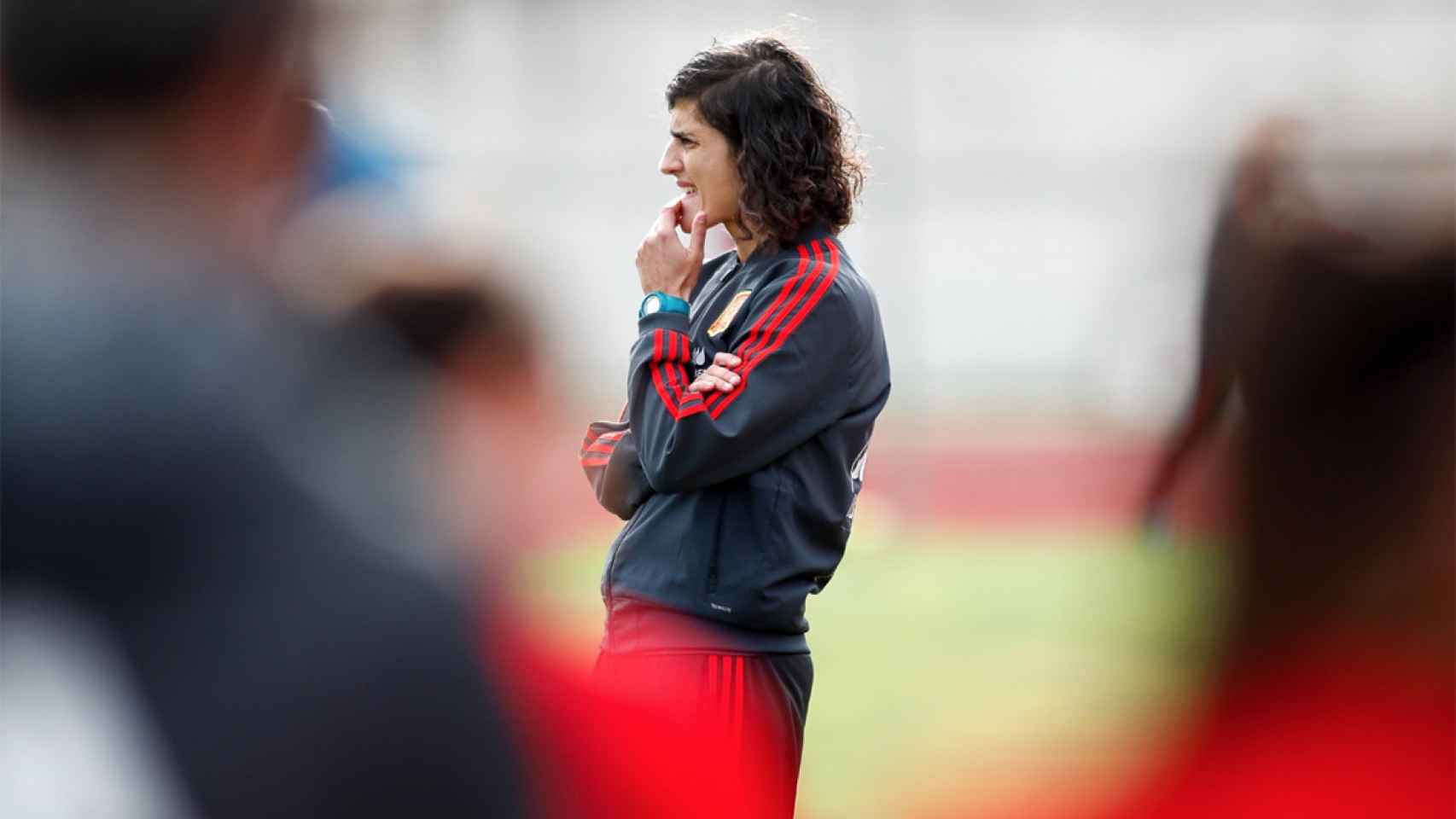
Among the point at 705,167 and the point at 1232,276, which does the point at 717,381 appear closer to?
the point at 705,167

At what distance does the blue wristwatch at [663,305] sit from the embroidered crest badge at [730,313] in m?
0.07

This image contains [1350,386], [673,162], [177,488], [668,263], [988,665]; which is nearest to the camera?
[177,488]

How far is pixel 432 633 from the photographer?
91 cm

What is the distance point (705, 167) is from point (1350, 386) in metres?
1.01

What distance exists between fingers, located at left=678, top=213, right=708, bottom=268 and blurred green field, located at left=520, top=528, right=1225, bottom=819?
0.65 metres

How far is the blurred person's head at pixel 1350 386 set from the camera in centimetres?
213

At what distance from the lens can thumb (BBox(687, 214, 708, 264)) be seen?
2.60m

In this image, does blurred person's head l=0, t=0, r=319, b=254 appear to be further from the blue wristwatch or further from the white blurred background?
the white blurred background

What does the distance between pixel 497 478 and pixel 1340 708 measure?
2.61 metres

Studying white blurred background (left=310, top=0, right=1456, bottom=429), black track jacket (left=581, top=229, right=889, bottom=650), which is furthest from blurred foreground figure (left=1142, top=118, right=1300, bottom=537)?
white blurred background (left=310, top=0, right=1456, bottom=429)

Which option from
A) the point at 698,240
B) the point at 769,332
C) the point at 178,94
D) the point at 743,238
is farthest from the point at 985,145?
the point at 178,94

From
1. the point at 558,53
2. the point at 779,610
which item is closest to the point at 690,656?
the point at 779,610

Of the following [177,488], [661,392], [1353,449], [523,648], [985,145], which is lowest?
[985,145]

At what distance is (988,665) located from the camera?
756 centimetres
